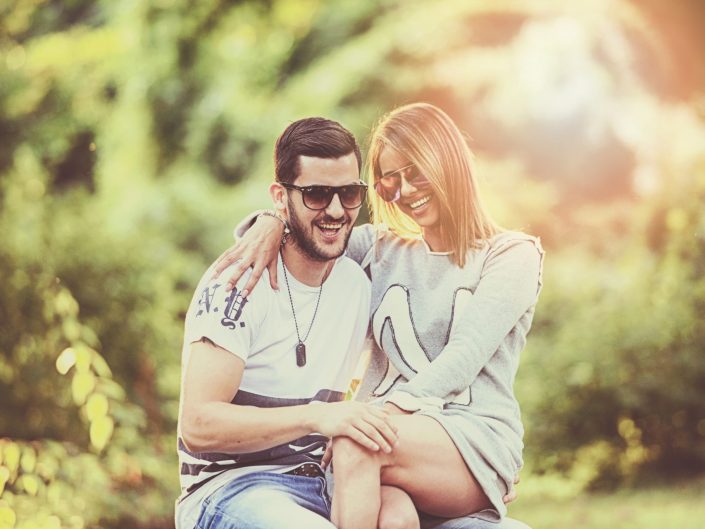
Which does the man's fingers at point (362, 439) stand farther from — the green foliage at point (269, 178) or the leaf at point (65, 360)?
the green foliage at point (269, 178)

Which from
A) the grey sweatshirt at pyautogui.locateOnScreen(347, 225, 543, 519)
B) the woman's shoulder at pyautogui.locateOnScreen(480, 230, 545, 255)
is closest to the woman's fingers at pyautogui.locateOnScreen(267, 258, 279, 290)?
the grey sweatshirt at pyautogui.locateOnScreen(347, 225, 543, 519)

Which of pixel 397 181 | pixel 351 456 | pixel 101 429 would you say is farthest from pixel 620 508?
pixel 351 456

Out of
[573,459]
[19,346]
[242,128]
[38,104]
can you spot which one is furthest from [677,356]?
[38,104]

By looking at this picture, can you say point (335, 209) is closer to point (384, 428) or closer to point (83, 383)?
point (384, 428)

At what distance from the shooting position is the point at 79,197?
562 cm

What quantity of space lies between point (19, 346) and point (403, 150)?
2940mm

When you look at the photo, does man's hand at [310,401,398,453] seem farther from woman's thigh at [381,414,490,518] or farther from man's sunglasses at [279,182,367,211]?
man's sunglasses at [279,182,367,211]

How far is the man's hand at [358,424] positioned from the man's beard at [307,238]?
1.19 ft

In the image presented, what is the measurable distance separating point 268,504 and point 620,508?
11.5 feet

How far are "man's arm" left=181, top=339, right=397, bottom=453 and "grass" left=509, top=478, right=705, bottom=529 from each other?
3.23 meters

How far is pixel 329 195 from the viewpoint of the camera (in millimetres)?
2135

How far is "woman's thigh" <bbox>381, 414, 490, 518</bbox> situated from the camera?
1.91 meters

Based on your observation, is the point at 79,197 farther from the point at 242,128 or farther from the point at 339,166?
the point at 339,166

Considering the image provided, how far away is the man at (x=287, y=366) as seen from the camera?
1.92 metres
